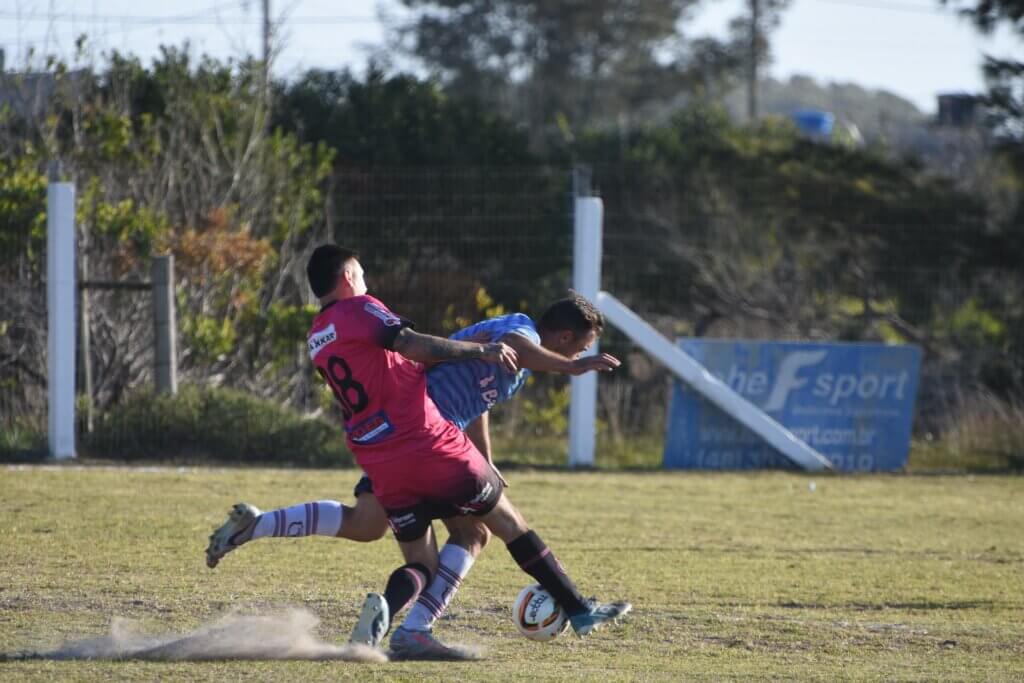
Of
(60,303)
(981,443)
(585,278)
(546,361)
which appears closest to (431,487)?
(546,361)

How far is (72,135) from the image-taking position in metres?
15.6

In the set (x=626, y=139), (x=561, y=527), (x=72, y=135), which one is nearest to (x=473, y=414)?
(x=561, y=527)

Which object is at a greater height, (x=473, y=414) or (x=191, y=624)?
(x=473, y=414)

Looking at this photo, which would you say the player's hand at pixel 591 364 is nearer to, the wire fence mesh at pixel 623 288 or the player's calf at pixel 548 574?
Result: the player's calf at pixel 548 574

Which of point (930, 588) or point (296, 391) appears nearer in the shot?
point (930, 588)

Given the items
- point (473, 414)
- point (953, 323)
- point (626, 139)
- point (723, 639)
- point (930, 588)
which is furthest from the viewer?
point (626, 139)

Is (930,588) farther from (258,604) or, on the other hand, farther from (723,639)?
(258,604)

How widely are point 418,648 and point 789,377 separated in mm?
10296

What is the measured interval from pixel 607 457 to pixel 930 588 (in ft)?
23.8

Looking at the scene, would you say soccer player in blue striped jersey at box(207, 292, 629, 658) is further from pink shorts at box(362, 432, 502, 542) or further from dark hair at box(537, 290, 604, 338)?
pink shorts at box(362, 432, 502, 542)

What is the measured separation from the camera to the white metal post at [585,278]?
1468cm

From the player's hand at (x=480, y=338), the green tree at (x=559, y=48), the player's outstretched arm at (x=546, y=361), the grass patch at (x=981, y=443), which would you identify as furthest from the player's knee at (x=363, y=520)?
the green tree at (x=559, y=48)

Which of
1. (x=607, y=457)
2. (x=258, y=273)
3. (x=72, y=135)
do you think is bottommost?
(x=607, y=457)

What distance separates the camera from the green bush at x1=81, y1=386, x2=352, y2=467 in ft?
46.2
